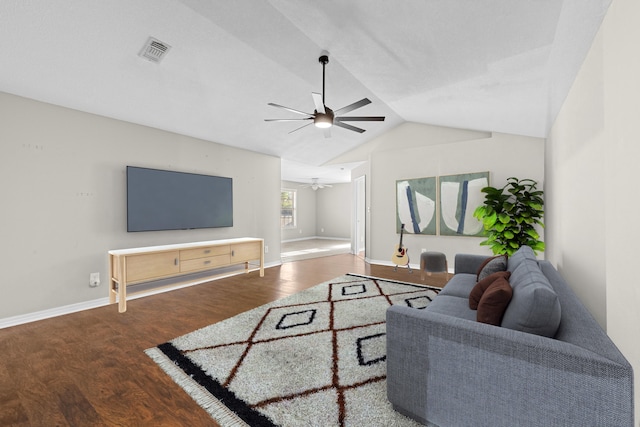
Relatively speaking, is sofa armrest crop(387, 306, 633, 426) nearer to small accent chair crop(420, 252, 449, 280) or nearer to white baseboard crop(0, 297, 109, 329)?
small accent chair crop(420, 252, 449, 280)

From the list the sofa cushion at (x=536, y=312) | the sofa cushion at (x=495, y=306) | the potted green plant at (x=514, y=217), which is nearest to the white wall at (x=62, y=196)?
the sofa cushion at (x=495, y=306)

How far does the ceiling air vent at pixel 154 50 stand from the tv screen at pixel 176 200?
1523 mm

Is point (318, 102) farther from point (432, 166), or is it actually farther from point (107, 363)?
point (432, 166)

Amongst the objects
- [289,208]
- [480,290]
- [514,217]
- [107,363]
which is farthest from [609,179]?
[289,208]

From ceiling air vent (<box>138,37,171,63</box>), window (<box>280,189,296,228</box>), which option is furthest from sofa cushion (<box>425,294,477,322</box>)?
window (<box>280,189,296,228</box>)

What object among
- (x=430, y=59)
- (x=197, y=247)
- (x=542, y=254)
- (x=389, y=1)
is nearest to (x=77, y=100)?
(x=197, y=247)

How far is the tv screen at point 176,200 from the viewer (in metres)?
3.61

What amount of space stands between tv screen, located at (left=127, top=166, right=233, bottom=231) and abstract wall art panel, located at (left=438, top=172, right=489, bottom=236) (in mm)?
3843

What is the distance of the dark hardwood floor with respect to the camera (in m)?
1.52

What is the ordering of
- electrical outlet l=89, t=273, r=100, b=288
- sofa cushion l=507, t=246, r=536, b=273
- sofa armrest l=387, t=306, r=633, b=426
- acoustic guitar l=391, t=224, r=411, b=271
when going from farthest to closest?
acoustic guitar l=391, t=224, r=411, b=271
electrical outlet l=89, t=273, r=100, b=288
sofa cushion l=507, t=246, r=536, b=273
sofa armrest l=387, t=306, r=633, b=426

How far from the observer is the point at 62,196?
10.1 ft

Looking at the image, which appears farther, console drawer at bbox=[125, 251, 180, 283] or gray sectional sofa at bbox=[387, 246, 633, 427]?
console drawer at bbox=[125, 251, 180, 283]

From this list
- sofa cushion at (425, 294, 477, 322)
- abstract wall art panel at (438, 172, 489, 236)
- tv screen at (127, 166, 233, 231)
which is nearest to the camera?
sofa cushion at (425, 294, 477, 322)

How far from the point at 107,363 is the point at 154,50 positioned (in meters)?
2.70
